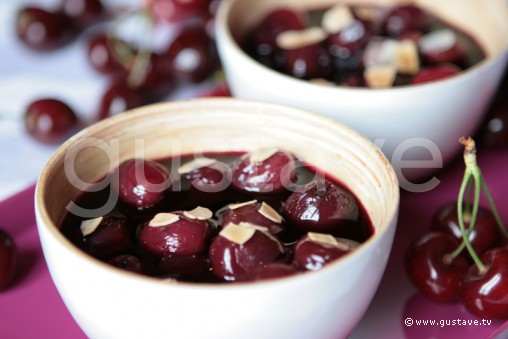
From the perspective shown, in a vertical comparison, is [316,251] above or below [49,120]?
above

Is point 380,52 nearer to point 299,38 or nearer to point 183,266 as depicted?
point 299,38

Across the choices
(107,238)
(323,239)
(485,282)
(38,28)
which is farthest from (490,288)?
(38,28)

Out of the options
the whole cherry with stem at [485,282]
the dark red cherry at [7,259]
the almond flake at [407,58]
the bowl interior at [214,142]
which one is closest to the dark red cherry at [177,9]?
the almond flake at [407,58]

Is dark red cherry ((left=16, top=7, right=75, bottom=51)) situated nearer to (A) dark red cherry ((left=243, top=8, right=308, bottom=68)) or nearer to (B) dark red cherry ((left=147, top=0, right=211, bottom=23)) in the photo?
(B) dark red cherry ((left=147, top=0, right=211, bottom=23))

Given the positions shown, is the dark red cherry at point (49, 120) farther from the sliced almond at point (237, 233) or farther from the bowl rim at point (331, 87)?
the sliced almond at point (237, 233)

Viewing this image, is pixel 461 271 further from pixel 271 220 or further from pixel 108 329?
pixel 108 329

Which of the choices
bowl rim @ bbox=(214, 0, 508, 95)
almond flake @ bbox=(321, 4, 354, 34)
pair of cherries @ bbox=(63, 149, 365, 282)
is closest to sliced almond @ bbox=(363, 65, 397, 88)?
bowl rim @ bbox=(214, 0, 508, 95)
